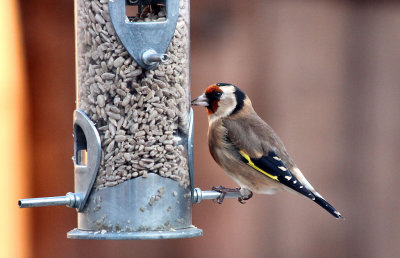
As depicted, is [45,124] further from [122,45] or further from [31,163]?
[122,45]

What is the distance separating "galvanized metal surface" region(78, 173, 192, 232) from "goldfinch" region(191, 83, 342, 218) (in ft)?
3.53

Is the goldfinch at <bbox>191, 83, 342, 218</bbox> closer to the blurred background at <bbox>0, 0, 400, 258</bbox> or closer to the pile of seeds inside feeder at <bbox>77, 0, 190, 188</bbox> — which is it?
the pile of seeds inside feeder at <bbox>77, 0, 190, 188</bbox>

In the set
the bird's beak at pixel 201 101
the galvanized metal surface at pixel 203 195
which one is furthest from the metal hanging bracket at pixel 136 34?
the bird's beak at pixel 201 101

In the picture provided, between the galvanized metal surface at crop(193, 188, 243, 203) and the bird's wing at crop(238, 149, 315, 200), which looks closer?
the galvanized metal surface at crop(193, 188, 243, 203)

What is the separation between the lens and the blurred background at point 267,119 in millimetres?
6797

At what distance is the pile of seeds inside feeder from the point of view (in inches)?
189

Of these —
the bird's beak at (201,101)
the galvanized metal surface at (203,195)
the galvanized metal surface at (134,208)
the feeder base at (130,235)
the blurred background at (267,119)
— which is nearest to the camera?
the feeder base at (130,235)

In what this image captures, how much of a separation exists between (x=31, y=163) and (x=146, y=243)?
124 centimetres

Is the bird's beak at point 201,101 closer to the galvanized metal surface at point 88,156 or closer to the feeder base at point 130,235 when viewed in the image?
the galvanized metal surface at point 88,156

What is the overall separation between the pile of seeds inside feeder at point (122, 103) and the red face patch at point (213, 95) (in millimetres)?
997

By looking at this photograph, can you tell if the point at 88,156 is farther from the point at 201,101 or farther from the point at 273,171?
the point at 273,171

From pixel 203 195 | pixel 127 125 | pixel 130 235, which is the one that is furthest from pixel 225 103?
pixel 130 235

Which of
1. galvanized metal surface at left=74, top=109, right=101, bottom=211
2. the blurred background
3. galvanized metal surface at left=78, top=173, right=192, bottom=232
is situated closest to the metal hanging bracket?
galvanized metal surface at left=74, top=109, right=101, bottom=211

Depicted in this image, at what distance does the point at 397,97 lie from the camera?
9.01m
